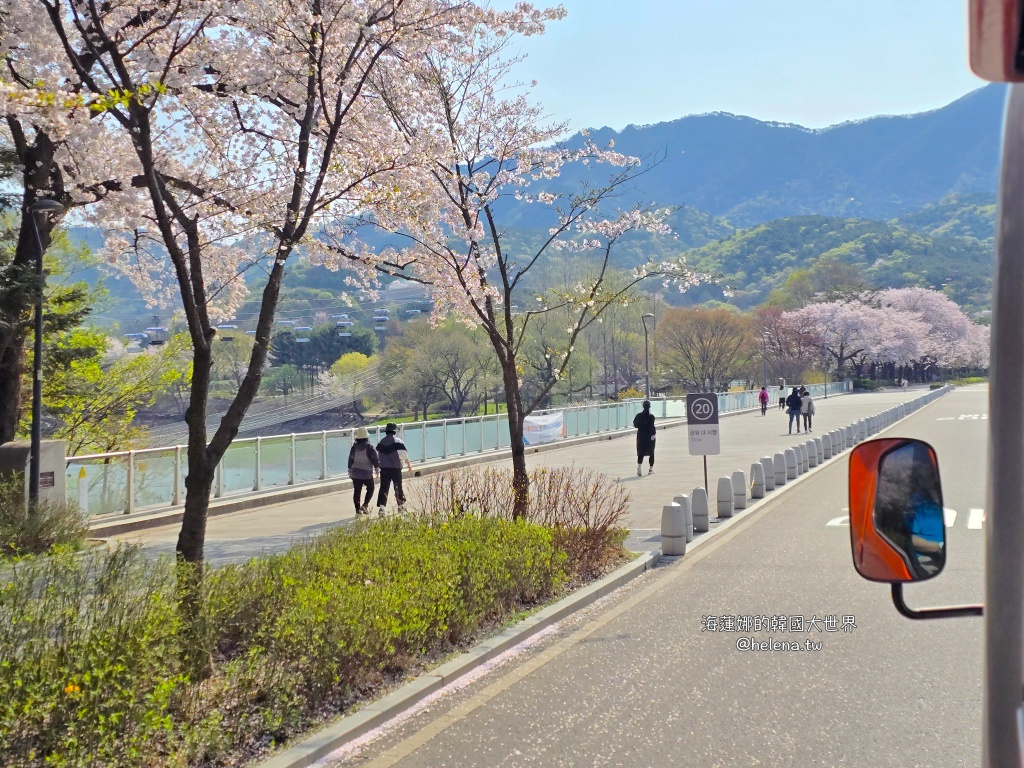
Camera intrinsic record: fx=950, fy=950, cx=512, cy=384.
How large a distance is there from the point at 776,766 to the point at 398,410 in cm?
7821

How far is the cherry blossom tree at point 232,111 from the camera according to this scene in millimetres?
7273

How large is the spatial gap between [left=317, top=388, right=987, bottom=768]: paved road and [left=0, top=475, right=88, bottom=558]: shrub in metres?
6.99

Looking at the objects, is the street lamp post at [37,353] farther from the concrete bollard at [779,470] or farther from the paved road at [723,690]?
the concrete bollard at [779,470]

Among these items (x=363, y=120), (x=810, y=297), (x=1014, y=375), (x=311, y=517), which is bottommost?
(x=311, y=517)

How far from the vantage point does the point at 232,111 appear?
10781mm

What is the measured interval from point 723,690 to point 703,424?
1080cm

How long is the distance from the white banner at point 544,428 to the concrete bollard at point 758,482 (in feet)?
59.4

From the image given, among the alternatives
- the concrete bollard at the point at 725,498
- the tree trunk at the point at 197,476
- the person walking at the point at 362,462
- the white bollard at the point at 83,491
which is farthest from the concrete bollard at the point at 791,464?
the tree trunk at the point at 197,476

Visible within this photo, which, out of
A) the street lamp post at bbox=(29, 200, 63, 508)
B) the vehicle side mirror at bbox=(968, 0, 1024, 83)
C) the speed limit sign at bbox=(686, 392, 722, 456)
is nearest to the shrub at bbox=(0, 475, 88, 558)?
the street lamp post at bbox=(29, 200, 63, 508)

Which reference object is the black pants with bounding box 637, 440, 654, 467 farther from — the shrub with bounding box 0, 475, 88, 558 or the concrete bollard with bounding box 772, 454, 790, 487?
the shrub with bounding box 0, 475, 88, 558

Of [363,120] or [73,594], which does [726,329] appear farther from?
[73,594]

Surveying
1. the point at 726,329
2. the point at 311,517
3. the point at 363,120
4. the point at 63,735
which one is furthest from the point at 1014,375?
the point at 726,329

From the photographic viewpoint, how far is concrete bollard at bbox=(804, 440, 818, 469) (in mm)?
23938

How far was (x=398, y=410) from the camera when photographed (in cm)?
8225
